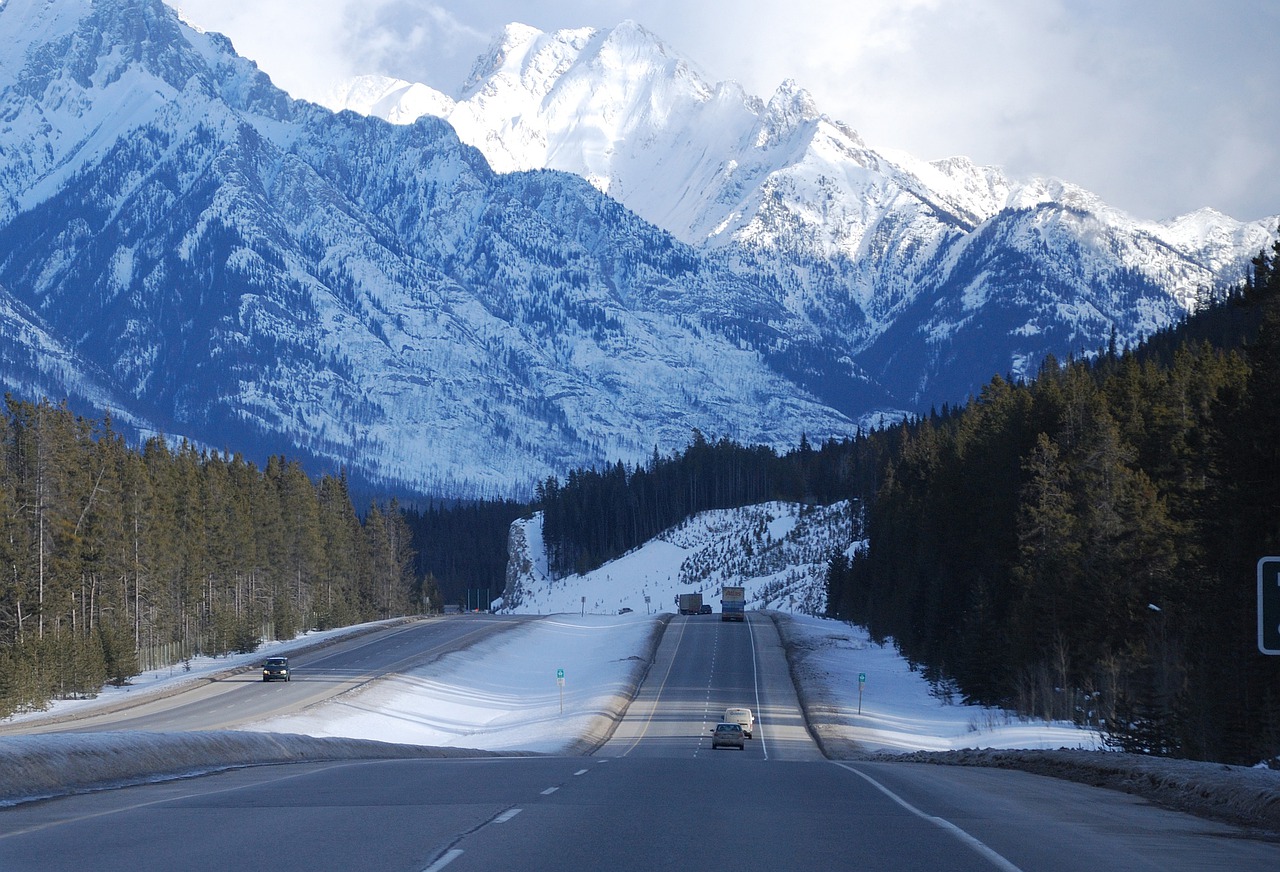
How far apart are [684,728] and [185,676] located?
39.9 m

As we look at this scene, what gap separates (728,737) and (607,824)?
35.0m

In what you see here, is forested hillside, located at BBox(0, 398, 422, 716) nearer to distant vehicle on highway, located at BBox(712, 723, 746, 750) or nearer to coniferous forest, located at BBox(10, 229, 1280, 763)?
coniferous forest, located at BBox(10, 229, 1280, 763)

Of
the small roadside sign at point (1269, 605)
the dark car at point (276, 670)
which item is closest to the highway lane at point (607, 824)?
the small roadside sign at point (1269, 605)

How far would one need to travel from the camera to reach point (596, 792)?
20.1 meters

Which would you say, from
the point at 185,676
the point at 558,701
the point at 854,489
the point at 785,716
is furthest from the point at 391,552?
the point at 785,716

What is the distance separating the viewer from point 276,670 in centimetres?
8162

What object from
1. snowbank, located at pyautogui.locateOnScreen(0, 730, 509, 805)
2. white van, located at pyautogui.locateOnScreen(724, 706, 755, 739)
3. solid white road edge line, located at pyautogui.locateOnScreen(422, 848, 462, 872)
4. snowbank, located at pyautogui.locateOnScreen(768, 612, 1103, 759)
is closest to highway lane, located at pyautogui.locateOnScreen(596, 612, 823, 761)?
white van, located at pyautogui.locateOnScreen(724, 706, 755, 739)

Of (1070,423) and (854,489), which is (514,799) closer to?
(1070,423)

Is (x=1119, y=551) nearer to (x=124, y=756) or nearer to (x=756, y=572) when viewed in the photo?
(x=124, y=756)

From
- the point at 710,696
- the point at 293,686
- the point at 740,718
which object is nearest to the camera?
the point at 740,718

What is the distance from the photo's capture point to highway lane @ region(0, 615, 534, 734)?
194ft

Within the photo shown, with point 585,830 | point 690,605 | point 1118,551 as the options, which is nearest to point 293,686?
point 1118,551

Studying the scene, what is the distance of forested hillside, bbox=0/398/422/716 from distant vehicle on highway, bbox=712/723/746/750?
3184cm

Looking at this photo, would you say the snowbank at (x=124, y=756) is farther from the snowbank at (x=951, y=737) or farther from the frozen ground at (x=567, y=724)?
the snowbank at (x=951, y=737)
